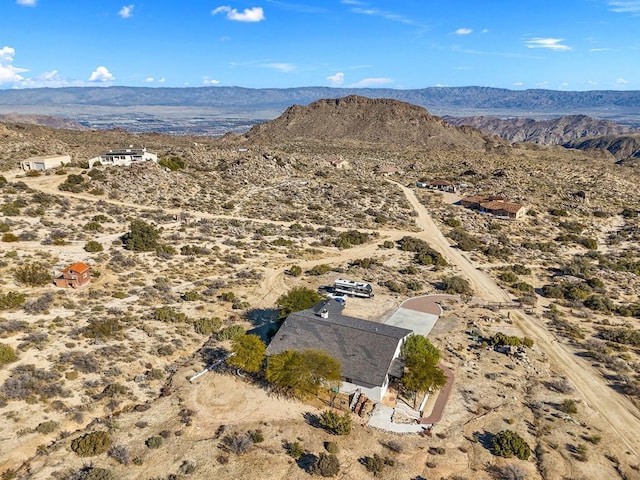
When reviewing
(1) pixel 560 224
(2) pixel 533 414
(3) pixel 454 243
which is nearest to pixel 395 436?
(2) pixel 533 414

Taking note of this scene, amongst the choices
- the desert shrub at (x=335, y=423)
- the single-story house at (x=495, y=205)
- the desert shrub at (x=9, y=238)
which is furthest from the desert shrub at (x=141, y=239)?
the single-story house at (x=495, y=205)

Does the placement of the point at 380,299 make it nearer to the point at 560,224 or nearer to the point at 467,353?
the point at 467,353

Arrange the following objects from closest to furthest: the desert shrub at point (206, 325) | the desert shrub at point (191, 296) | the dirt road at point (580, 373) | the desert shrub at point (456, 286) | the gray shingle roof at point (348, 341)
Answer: the dirt road at point (580, 373) → the gray shingle roof at point (348, 341) → the desert shrub at point (206, 325) → the desert shrub at point (191, 296) → the desert shrub at point (456, 286)

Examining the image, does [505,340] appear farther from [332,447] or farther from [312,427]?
[332,447]

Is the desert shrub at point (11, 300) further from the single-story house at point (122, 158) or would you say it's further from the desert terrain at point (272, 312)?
the single-story house at point (122, 158)


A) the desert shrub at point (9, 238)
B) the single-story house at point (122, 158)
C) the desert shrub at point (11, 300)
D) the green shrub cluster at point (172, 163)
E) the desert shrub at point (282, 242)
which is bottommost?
the desert shrub at point (282, 242)

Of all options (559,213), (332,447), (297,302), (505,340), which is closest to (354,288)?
(297,302)

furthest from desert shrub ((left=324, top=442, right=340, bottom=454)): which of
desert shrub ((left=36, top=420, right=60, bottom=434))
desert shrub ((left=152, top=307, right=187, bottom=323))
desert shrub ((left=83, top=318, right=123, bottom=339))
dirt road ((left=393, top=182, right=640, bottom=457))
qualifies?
desert shrub ((left=83, top=318, right=123, bottom=339))
